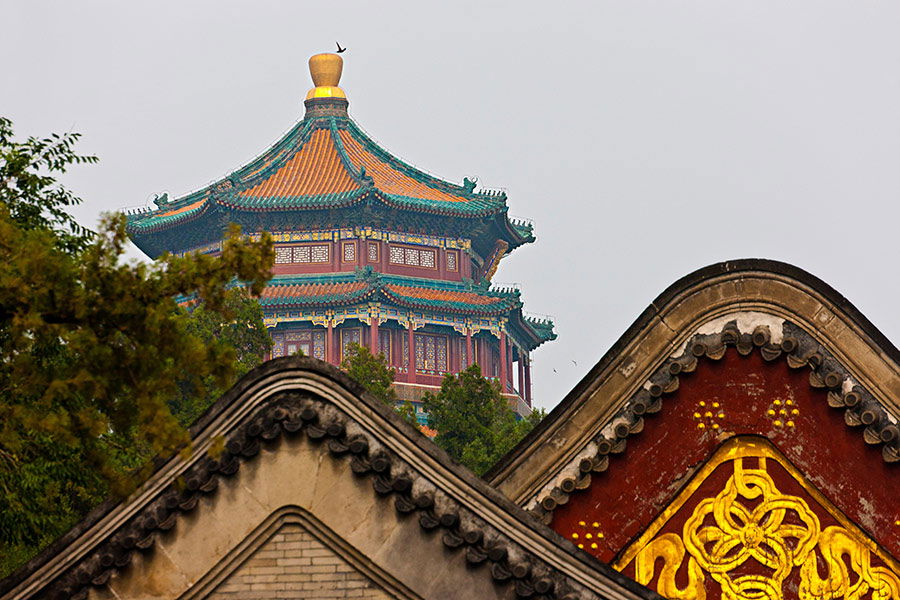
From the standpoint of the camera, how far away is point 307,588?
1110cm

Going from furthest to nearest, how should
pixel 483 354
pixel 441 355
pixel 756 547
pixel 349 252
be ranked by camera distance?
pixel 349 252, pixel 483 354, pixel 441 355, pixel 756 547

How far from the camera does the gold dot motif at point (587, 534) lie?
49.5 feet

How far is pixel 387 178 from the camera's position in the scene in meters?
83.8

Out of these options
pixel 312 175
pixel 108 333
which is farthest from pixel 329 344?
pixel 108 333

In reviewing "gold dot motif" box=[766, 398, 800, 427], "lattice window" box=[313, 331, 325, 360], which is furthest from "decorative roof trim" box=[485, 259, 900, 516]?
"lattice window" box=[313, 331, 325, 360]

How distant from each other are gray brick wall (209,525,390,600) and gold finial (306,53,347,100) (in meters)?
76.5

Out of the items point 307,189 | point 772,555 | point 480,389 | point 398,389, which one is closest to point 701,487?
point 772,555

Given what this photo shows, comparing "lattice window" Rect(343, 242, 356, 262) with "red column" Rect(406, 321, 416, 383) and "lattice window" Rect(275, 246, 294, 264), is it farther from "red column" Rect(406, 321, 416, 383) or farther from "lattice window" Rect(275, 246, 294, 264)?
"red column" Rect(406, 321, 416, 383)

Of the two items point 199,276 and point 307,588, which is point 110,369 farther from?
point 307,588

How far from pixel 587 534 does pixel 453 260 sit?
6821 centimetres

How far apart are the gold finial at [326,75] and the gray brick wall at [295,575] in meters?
76.5

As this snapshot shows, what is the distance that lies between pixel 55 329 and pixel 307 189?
69760 mm

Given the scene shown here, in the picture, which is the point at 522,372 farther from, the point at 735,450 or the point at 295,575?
the point at 295,575

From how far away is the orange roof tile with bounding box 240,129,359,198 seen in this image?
266 ft
